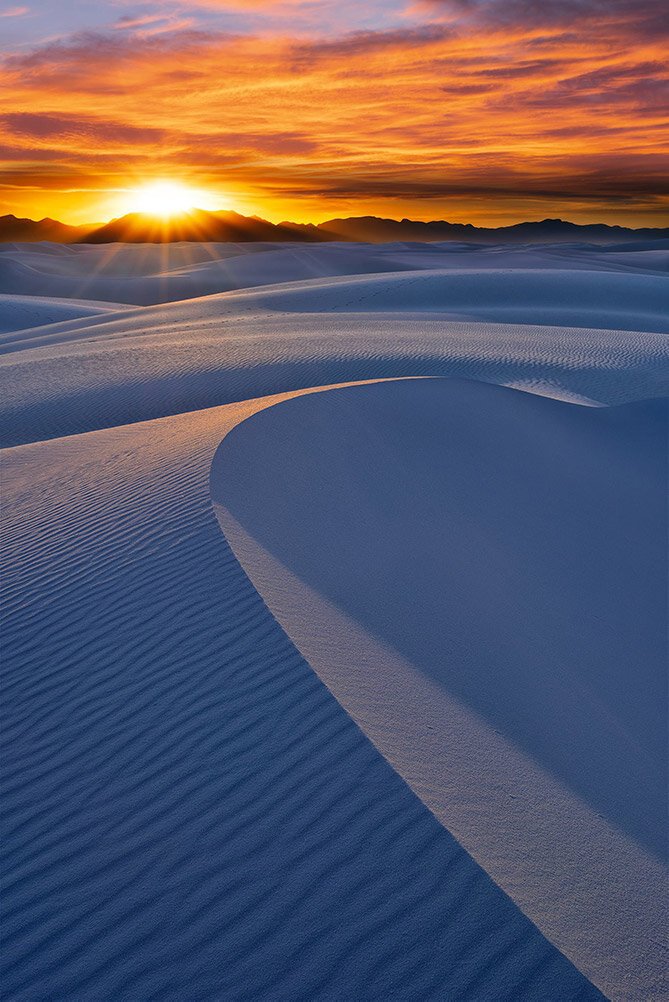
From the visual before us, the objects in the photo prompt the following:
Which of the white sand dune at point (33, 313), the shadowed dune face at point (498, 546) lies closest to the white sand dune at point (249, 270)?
the white sand dune at point (33, 313)

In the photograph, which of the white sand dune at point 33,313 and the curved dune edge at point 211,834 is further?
the white sand dune at point 33,313

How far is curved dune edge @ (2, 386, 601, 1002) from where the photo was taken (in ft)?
8.47

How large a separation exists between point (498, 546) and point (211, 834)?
4.60 m

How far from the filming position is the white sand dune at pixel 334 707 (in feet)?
8.77

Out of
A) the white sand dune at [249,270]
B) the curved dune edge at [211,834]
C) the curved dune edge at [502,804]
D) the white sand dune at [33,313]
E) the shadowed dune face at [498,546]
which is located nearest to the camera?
the curved dune edge at [211,834]

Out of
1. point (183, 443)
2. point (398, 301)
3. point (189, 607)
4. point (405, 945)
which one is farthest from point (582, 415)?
point (398, 301)

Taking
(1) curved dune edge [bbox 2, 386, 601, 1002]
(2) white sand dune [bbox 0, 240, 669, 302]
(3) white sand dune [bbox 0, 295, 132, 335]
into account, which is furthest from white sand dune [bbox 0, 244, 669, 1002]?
(2) white sand dune [bbox 0, 240, 669, 302]

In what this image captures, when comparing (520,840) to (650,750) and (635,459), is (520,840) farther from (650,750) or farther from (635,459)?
(635,459)

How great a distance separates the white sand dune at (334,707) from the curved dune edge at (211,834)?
0.04 ft

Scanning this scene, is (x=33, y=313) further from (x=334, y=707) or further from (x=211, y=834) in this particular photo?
(x=211, y=834)

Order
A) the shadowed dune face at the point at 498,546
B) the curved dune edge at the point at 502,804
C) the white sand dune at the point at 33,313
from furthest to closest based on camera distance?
1. the white sand dune at the point at 33,313
2. the shadowed dune face at the point at 498,546
3. the curved dune edge at the point at 502,804

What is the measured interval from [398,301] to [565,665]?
847 inches

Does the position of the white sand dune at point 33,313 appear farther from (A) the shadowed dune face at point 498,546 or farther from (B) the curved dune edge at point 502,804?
(B) the curved dune edge at point 502,804

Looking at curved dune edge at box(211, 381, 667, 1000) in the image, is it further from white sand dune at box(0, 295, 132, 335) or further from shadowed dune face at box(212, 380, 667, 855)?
white sand dune at box(0, 295, 132, 335)
